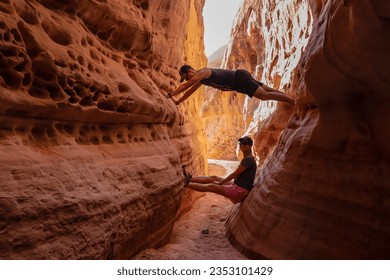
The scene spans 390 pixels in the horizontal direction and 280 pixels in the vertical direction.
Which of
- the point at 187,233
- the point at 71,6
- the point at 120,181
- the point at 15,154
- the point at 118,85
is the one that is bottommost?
the point at 187,233

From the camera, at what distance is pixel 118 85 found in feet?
11.1

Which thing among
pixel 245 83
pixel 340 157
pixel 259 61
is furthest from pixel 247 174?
pixel 259 61

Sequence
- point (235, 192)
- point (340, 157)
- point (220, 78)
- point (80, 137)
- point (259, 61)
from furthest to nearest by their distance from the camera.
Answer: point (259, 61) < point (220, 78) < point (235, 192) < point (340, 157) < point (80, 137)

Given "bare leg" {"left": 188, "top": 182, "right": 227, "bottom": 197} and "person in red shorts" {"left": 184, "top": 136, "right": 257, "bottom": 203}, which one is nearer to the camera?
"person in red shorts" {"left": 184, "top": 136, "right": 257, "bottom": 203}

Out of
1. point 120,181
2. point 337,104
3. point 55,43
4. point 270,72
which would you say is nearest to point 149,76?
point 55,43

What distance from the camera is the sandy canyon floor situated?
3.28 metres

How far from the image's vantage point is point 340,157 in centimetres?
294

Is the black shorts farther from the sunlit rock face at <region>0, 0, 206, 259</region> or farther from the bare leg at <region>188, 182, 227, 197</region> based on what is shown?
the bare leg at <region>188, 182, 227, 197</region>

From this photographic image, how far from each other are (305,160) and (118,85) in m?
2.55

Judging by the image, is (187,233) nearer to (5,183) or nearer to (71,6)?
(5,183)

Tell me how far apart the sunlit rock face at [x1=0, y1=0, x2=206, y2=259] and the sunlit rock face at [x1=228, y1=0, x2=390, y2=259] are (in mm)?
1607

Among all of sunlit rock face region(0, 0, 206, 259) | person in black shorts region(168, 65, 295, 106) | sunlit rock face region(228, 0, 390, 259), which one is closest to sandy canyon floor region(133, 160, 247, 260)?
sunlit rock face region(0, 0, 206, 259)

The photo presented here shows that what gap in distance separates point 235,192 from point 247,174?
0.38 metres

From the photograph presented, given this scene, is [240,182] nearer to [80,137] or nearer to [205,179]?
[205,179]
